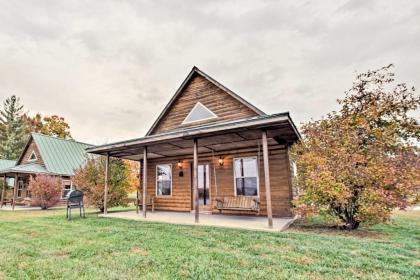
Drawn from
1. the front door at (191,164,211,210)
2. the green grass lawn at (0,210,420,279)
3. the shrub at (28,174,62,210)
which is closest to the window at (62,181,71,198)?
the shrub at (28,174,62,210)

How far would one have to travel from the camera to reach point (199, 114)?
1063 cm

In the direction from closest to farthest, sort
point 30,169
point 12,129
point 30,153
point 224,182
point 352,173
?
point 352,173
point 224,182
point 30,169
point 30,153
point 12,129

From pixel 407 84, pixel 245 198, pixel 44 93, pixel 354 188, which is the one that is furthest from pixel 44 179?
pixel 407 84

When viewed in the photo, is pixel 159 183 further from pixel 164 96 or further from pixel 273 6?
pixel 273 6

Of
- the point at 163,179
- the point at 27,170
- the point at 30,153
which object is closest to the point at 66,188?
the point at 27,170

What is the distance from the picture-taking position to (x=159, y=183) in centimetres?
1119

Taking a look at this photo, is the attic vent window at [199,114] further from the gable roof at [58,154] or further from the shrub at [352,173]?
the gable roof at [58,154]

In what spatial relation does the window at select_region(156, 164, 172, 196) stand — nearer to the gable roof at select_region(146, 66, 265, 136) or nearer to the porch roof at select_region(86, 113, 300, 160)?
the porch roof at select_region(86, 113, 300, 160)

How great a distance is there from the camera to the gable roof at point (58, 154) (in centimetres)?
1746

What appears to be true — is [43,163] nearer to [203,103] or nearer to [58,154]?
[58,154]

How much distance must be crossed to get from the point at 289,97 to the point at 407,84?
24.2 ft

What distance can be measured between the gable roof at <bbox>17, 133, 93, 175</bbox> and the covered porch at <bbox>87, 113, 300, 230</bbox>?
1001 centimetres

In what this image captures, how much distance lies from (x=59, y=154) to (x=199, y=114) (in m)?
14.4

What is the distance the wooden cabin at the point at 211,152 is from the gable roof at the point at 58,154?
1029 centimetres
